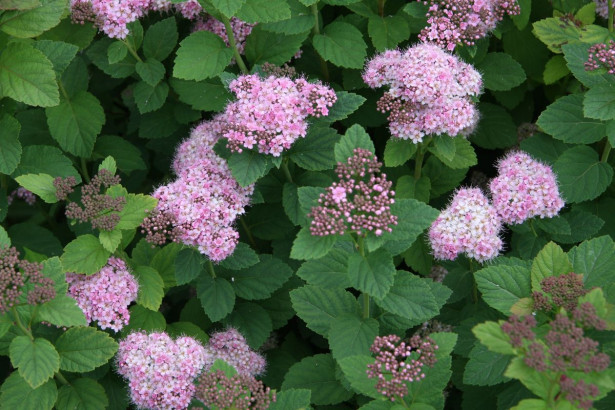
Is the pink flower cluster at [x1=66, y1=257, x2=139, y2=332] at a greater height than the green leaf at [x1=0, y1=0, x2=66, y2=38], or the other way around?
the green leaf at [x1=0, y1=0, x2=66, y2=38]

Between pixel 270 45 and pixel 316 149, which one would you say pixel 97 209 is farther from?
pixel 270 45

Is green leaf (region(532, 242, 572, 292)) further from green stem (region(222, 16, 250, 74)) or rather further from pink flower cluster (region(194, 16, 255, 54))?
pink flower cluster (region(194, 16, 255, 54))

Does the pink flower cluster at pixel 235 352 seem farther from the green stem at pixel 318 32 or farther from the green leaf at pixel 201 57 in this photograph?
the green stem at pixel 318 32

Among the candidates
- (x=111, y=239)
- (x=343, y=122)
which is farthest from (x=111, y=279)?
(x=343, y=122)

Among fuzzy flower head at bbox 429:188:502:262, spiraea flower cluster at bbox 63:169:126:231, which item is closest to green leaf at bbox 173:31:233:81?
spiraea flower cluster at bbox 63:169:126:231

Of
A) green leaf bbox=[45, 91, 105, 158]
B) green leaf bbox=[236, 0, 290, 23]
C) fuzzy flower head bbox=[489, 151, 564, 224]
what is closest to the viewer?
fuzzy flower head bbox=[489, 151, 564, 224]

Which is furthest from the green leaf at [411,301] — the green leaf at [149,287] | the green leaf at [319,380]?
the green leaf at [149,287]

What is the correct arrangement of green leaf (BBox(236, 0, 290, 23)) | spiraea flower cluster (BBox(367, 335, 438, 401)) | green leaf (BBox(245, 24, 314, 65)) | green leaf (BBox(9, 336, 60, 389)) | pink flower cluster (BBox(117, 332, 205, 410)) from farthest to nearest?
green leaf (BBox(245, 24, 314, 65))
green leaf (BBox(236, 0, 290, 23))
pink flower cluster (BBox(117, 332, 205, 410))
green leaf (BBox(9, 336, 60, 389))
spiraea flower cluster (BBox(367, 335, 438, 401))
